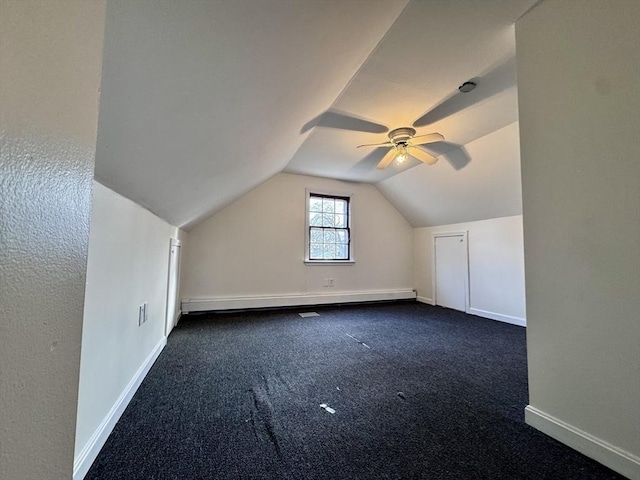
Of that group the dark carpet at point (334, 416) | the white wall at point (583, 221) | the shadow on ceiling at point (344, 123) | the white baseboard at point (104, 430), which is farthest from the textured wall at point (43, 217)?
the shadow on ceiling at point (344, 123)

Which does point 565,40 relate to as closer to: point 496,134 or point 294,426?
point 496,134

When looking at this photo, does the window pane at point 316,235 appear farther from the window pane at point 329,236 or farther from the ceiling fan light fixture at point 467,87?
the ceiling fan light fixture at point 467,87

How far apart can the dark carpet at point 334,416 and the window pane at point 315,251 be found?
7.02 ft

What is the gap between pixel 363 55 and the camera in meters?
1.70

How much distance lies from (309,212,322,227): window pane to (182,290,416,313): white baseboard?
1273mm

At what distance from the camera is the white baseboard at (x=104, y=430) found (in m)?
1.07

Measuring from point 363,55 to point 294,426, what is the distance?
2.25m

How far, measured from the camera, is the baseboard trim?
3.65 meters

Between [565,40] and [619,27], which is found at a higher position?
[565,40]

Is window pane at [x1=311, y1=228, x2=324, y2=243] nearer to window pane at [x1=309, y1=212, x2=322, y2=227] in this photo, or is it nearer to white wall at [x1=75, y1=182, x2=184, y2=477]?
window pane at [x1=309, y1=212, x2=322, y2=227]

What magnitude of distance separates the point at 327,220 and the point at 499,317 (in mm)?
3142

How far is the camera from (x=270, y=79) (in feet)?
4.18

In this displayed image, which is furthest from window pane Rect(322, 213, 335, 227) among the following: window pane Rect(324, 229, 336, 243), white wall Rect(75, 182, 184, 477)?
white wall Rect(75, 182, 184, 477)

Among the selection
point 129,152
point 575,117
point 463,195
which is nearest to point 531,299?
point 575,117
